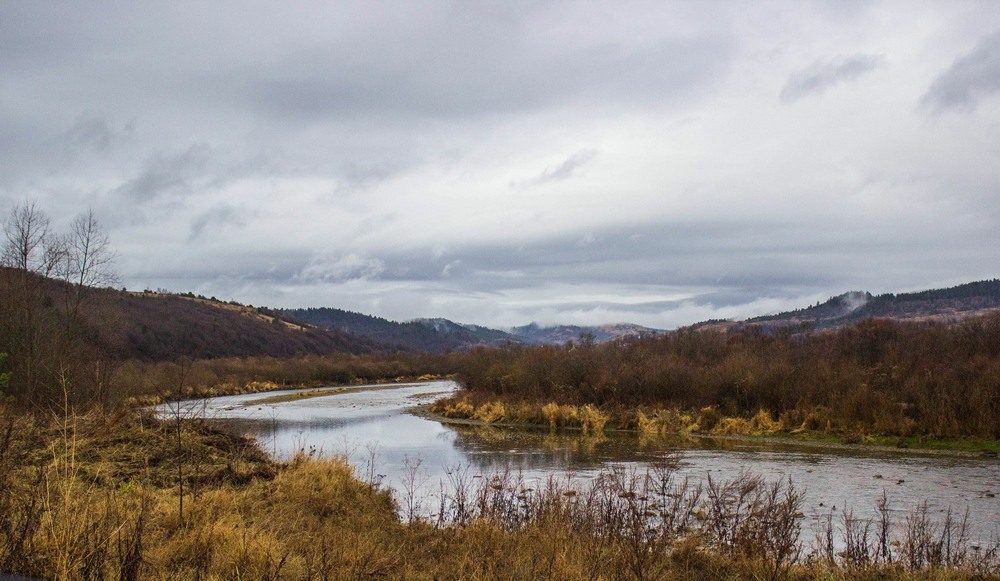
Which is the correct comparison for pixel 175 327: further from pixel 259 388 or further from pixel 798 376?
pixel 798 376

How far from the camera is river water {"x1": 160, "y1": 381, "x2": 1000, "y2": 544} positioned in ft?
54.2

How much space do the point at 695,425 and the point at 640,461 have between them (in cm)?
1076

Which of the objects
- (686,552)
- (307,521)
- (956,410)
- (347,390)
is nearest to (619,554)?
(686,552)

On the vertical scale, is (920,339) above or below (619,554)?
above

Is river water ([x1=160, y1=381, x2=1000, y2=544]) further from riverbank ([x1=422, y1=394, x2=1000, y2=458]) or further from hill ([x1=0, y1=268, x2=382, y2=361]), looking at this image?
hill ([x1=0, y1=268, x2=382, y2=361])

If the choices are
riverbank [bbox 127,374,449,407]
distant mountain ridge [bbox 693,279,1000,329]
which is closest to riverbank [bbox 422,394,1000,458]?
riverbank [bbox 127,374,449,407]

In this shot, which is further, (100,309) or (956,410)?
(100,309)

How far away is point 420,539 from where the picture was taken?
10.8 metres

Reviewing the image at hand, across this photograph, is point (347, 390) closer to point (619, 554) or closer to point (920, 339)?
point (920, 339)

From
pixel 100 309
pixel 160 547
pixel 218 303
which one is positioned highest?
pixel 218 303

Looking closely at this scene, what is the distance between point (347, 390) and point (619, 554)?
225 feet

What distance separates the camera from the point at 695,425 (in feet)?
108

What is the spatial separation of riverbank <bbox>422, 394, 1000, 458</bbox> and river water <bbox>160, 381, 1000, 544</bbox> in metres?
1.26

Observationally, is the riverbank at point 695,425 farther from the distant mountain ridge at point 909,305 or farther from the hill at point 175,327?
the distant mountain ridge at point 909,305
